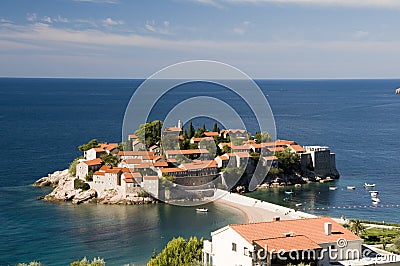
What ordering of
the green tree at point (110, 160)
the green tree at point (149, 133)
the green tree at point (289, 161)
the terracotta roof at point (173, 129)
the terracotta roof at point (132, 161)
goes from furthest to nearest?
1. the terracotta roof at point (173, 129)
2. the green tree at point (149, 133)
3. the green tree at point (289, 161)
4. the green tree at point (110, 160)
5. the terracotta roof at point (132, 161)

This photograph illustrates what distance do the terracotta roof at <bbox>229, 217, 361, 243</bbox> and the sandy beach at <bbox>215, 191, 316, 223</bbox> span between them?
46.8 feet

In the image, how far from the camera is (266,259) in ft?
56.2

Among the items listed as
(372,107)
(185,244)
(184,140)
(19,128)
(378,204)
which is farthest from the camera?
(372,107)

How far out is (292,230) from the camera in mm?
19344

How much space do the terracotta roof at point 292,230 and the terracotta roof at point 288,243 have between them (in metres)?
0.49

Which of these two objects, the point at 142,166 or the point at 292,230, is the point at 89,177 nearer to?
the point at 142,166

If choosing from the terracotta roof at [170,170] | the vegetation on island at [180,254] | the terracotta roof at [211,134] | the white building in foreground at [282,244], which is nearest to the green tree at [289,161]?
the terracotta roof at [211,134]

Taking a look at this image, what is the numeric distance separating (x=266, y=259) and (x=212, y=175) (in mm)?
28207

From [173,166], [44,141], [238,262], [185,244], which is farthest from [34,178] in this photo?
[238,262]

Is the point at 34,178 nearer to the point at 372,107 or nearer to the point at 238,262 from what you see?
the point at 238,262

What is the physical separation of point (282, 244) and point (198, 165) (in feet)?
94.6

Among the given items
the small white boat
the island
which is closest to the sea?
the small white boat

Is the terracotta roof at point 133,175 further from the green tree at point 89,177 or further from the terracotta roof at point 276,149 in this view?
the terracotta roof at point 276,149

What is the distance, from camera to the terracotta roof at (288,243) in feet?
57.1
